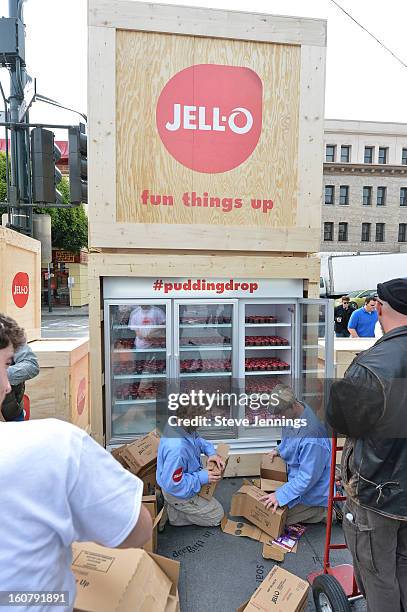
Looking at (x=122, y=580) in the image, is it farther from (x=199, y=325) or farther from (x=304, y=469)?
(x=199, y=325)

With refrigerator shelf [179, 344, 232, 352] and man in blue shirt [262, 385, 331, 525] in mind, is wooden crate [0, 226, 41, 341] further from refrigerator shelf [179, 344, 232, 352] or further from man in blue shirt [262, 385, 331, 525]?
man in blue shirt [262, 385, 331, 525]

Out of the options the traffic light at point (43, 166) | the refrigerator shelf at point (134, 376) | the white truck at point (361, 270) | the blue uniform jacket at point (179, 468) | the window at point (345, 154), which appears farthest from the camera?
the window at point (345, 154)

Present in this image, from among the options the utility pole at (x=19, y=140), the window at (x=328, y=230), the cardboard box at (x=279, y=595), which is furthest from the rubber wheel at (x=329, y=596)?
the window at (x=328, y=230)

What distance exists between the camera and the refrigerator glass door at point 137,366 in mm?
4496

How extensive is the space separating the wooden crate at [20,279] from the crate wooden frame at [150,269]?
2.70 ft

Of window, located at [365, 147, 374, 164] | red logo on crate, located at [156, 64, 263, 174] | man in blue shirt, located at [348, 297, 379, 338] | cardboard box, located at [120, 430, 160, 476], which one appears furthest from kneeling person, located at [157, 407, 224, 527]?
window, located at [365, 147, 374, 164]

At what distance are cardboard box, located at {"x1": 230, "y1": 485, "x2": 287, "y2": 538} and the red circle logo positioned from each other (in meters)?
2.93

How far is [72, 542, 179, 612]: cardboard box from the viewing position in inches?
71.8

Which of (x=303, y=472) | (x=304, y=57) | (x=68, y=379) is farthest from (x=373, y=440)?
(x=304, y=57)

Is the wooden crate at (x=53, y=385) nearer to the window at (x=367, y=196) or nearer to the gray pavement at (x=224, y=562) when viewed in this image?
the gray pavement at (x=224, y=562)

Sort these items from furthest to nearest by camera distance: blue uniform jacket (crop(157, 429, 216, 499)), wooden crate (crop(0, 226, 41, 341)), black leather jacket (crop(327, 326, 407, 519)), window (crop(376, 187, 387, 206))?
window (crop(376, 187, 387, 206)) → wooden crate (crop(0, 226, 41, 341)) → blue uniform jacket (crop(157, 429, 216, 499)) → black leather jacket (crop(327, 326, 407, 519))

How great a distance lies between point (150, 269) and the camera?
3.98 metres

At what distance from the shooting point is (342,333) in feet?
32.2

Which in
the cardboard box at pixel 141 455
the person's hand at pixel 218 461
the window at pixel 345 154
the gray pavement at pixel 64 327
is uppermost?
the window at pixel 345 154
